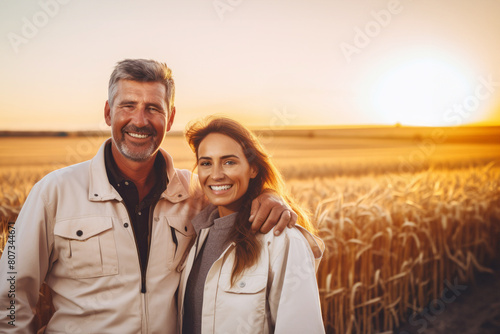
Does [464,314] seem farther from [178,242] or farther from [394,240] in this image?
[178,242]

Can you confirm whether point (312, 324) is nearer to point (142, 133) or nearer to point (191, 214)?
point (191, 214)

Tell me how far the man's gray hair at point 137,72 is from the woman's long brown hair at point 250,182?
43 centimetres

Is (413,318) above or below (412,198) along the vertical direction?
below

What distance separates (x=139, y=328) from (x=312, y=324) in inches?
42.5

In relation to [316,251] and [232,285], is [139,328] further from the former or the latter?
[316,251]

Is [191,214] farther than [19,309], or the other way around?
[191,214]

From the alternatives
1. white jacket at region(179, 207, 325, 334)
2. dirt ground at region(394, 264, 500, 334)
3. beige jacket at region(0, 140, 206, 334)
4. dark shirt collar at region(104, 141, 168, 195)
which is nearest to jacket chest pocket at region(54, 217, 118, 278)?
beige jacket at region(0, 140, 206, 334)

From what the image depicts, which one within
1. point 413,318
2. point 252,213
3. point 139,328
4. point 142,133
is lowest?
point 413,318

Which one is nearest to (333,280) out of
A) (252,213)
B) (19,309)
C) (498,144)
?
(252,213)

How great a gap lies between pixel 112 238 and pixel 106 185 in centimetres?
34

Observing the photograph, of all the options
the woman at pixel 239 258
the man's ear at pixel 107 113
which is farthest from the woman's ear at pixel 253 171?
the man's ear at pixel 107 113

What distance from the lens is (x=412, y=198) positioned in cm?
584

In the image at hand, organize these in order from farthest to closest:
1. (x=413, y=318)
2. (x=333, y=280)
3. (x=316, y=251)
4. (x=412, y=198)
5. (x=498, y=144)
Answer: (x=498, y=144)
(x=412, y=198)
(x=413, y=318)
(x=333, y=280)
(x=316, y=251)

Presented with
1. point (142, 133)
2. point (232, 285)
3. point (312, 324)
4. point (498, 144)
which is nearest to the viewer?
point (312, 324)
